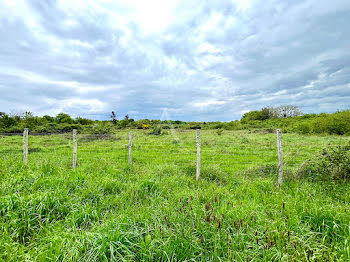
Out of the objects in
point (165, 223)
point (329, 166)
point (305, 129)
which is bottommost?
point (165, 223)

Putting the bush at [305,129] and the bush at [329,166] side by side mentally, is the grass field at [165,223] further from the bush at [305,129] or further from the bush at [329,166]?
the bush at [305,129]

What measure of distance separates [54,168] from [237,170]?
20.2 ft

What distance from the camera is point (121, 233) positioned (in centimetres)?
232

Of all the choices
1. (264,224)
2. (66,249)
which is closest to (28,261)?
(66,249)

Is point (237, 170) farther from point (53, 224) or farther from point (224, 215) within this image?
point (53, 224)

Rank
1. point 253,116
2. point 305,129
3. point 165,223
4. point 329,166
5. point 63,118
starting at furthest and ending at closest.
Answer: point 253,116 → point 63,118 → point 305,129 → point 329,166 → point 165,223

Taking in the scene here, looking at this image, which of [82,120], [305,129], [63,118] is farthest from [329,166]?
[63,118]

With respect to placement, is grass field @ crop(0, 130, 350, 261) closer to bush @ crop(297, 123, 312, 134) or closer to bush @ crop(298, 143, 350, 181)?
bush @ crop(298, 143, 350, 181)

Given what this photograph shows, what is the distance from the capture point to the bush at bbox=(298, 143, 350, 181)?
4.70 m

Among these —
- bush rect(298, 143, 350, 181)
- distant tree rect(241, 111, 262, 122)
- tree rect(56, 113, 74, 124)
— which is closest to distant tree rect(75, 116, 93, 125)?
tree rect(56, 113, 74, 124)

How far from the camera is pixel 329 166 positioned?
4871mm

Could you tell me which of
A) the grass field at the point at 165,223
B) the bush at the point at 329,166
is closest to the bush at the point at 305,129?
the bush at the point at 329,166

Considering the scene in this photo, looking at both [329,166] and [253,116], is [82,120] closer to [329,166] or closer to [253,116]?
[253,116]

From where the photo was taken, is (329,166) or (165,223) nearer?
(165,223)
